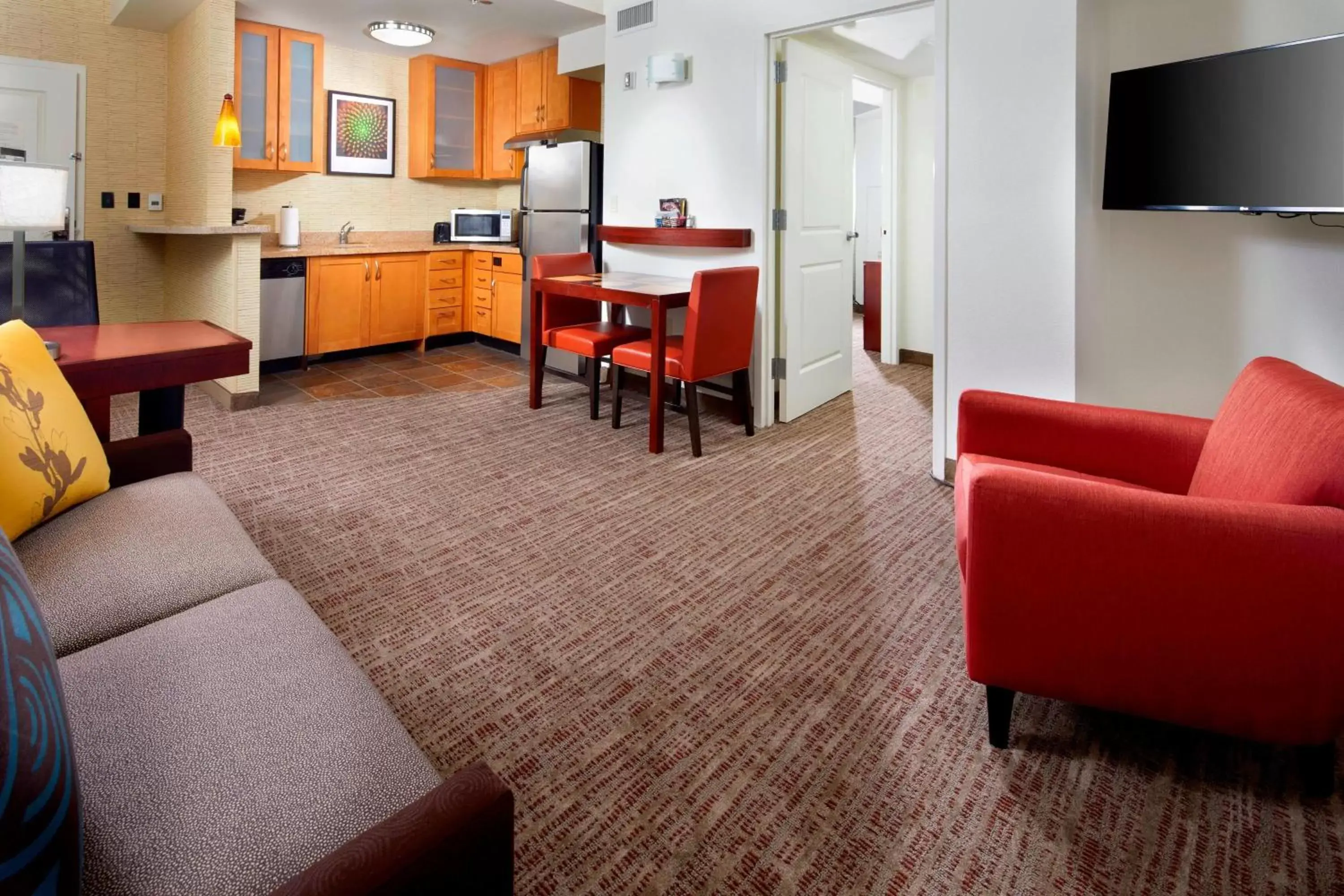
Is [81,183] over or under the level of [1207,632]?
over

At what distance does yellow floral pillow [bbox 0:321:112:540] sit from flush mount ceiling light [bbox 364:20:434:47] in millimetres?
4459

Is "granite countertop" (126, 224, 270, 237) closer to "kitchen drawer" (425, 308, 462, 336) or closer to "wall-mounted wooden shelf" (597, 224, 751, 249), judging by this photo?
"kitchen drawer" (425, 308, 462, 336)

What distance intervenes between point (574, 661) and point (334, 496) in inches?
64.9

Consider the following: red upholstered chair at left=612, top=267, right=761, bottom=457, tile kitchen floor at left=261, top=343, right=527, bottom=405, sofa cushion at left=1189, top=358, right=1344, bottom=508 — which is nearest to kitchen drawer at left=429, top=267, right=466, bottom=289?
tile kitchen floor at left=261, top=343, right=527, bottom=405

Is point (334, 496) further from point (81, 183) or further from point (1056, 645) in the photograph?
point (81, 183)

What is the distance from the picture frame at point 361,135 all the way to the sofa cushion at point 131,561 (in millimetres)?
5127

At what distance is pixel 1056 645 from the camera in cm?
155

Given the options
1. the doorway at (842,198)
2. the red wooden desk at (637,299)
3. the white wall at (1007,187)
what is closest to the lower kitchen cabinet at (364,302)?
the red wooden desk at (637,299)

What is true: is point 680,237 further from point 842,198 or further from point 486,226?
point 486,226

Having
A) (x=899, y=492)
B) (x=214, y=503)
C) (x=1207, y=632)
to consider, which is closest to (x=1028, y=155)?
(x=899, y=492)

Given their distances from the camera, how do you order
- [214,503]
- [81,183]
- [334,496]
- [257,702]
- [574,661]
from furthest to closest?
[81,183]
[334,496]
[574,661]
[214,503]
[257,702]

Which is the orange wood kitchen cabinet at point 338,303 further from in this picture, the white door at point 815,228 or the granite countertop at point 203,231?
the white door at point 815,228

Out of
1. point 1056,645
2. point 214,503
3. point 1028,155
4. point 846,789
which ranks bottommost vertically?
point 846,789

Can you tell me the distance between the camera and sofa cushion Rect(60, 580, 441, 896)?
2.63ft
